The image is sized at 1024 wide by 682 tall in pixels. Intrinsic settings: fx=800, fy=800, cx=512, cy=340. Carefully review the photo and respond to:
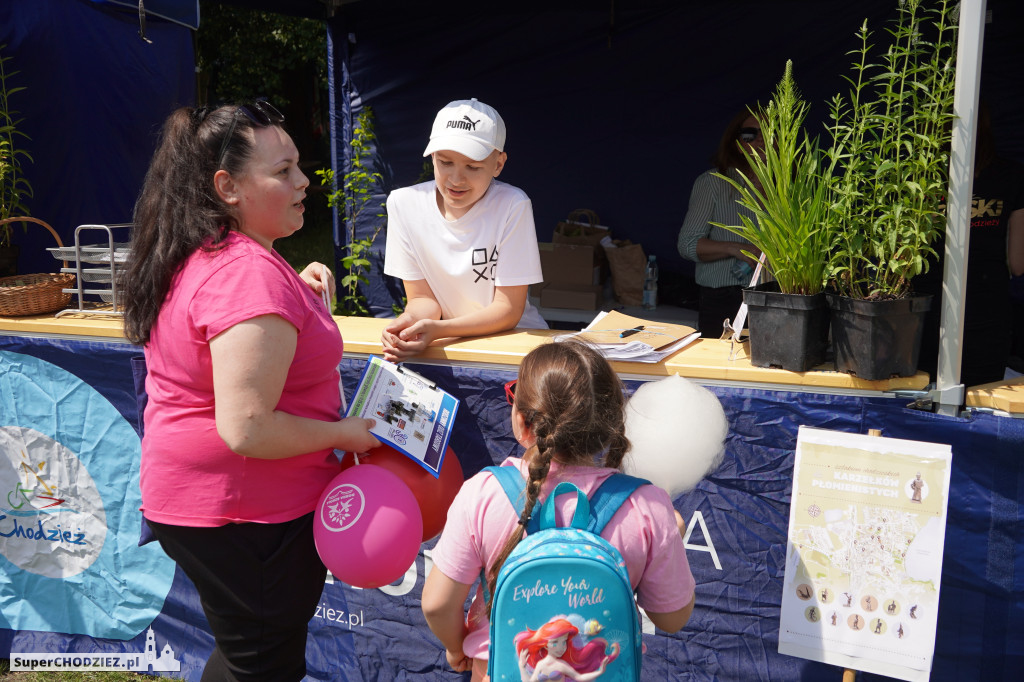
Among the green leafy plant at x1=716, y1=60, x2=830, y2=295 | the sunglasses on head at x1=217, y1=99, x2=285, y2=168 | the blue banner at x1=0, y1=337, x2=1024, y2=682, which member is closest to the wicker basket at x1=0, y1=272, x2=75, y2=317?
the blue banner at x1=0, y1=337, x2=1024, y2=682

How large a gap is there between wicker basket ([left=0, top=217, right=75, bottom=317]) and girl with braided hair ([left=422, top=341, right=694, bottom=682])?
71.4 inches

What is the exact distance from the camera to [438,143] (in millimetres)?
2189

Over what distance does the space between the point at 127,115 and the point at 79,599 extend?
9.43ft

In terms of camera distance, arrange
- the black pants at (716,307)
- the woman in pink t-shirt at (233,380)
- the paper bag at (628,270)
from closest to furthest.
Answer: the woman in pink t-shirt at (233,380)
the black pants at (716,307)
the paper bag at (628,270)

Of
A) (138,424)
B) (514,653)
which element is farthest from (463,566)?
(138,424)

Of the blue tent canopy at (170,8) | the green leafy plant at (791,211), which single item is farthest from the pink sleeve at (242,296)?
the blue tent canopy at (170,8)

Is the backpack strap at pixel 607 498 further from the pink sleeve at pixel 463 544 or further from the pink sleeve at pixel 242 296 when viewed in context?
the pink sleeve at pixel 242 296

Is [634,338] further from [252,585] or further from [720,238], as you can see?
[720,238]

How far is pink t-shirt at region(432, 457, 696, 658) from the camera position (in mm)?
1342

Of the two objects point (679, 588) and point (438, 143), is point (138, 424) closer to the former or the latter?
point (438, 143)

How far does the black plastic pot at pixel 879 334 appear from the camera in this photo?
5.70 feet

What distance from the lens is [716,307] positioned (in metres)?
3.59

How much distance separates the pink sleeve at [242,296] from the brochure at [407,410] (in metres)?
0.39

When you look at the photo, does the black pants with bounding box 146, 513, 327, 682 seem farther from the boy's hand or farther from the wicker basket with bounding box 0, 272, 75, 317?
the wicker basket with bounding box 0, 272, 75, 317
